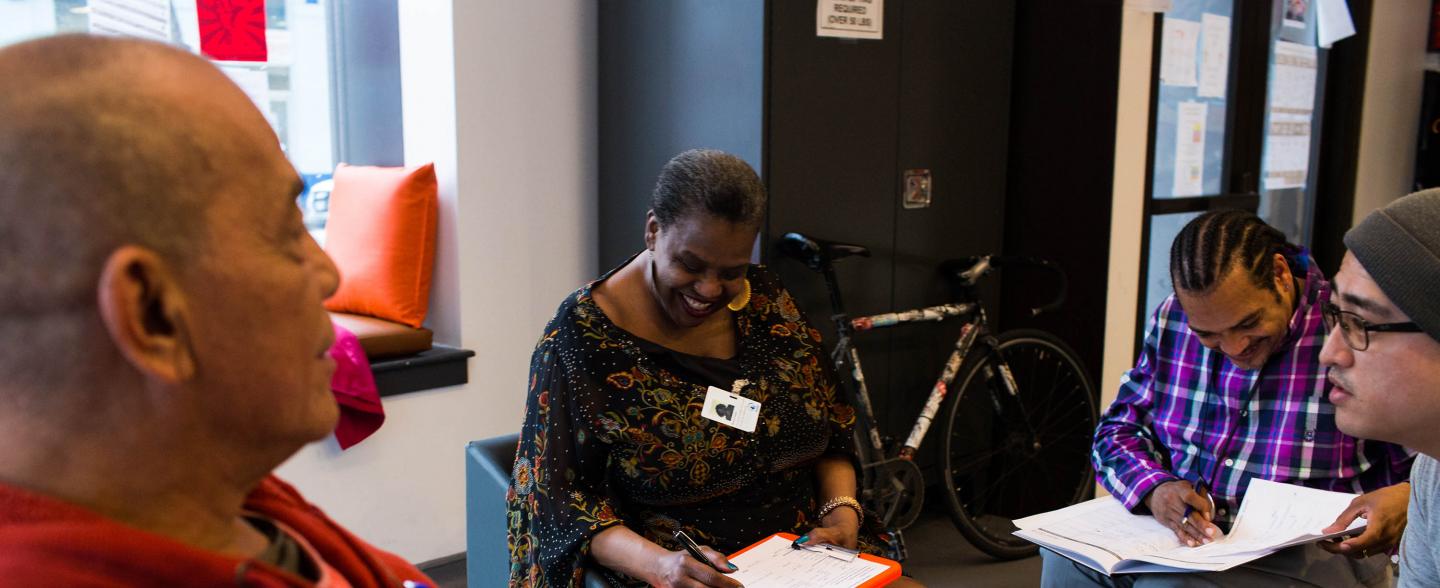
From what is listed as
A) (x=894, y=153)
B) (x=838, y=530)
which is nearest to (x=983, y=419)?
(x=894, y=153)

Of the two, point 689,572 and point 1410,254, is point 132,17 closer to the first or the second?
point 689,572

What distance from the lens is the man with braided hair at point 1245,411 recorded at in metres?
1.75

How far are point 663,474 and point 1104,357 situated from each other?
2241 mm

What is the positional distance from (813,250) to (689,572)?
133 centimetres

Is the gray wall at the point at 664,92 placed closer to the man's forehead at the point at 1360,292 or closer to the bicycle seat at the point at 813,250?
the bicycle seat at the point at 813,250

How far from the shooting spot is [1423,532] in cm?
138

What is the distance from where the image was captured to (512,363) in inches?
124

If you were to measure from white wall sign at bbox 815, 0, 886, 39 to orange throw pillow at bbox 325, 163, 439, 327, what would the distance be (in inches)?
45.2

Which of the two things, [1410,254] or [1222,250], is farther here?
[1222,250]

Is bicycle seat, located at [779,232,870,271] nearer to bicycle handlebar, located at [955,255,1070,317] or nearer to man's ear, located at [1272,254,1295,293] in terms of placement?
bicycle handlebar, located at [955,255,1070,317]

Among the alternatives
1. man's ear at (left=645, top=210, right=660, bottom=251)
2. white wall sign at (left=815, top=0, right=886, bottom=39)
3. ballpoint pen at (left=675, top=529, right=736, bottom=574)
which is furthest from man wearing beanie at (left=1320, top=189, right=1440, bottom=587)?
white wall sign at (left=815, top=0, right=886, bottom=39)

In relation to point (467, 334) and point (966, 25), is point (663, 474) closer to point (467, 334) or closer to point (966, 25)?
point (467, 334)

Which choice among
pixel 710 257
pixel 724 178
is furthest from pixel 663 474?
pixel 724 178

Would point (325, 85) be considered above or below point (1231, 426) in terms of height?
above
